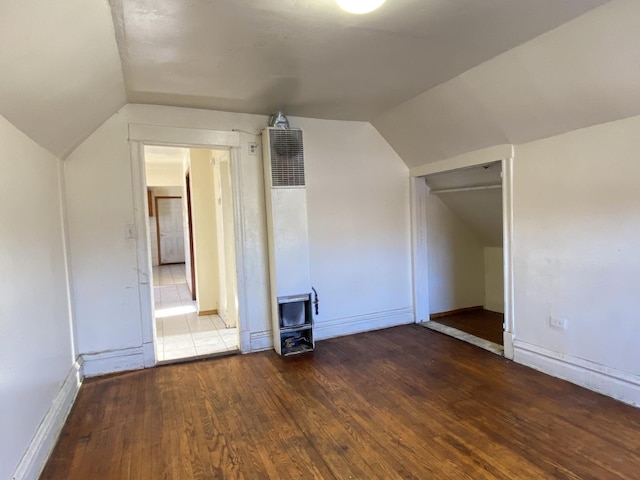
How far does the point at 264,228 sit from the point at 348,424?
1980 millimetres

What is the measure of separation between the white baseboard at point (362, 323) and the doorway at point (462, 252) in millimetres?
216

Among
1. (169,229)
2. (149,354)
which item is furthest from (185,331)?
(169,229)

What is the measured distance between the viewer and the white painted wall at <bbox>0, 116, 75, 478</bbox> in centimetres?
170

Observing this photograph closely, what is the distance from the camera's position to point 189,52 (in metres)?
2.31

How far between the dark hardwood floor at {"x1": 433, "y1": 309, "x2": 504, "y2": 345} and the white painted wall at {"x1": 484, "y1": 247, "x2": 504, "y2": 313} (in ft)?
0.40

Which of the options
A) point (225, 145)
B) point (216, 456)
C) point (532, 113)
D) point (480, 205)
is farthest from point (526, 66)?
point (216, 456)

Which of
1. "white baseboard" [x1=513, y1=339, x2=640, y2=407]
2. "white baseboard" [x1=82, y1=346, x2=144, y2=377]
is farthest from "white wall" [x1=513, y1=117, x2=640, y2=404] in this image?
"white baseboard" [x1=82, y1=346, x2=144, y2=377]

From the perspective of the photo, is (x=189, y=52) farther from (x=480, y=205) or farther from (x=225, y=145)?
(x=480, y=205)

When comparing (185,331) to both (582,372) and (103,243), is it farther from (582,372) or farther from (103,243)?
(582,372)

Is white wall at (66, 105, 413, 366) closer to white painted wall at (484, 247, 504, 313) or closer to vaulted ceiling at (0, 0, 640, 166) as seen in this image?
vaulted ceiling at (0, 0, 640, 166)

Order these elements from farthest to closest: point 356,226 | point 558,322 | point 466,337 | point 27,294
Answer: point 356,226 → point 466,337 → point 558,322 → point 27,294

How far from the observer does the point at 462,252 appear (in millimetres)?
4758

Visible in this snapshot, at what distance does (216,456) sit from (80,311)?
1.82 m

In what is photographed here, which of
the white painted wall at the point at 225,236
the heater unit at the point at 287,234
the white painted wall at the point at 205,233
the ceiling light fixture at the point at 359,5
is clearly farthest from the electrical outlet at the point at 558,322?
the white painted wall at the point at 205,233
